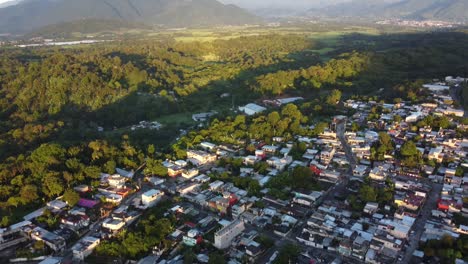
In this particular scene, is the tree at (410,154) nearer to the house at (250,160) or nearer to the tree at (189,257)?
the house at (250,160)

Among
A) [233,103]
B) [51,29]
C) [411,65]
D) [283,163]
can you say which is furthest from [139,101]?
[51,29]

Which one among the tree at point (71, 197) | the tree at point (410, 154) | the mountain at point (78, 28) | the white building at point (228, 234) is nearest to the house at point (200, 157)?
the tree at point (71, 197)

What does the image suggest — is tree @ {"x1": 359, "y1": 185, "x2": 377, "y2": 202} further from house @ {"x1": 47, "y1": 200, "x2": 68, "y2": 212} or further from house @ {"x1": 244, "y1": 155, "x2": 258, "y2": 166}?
house @ {"x1": 47, "y1": 200, "x2": 68, "y2": 212}

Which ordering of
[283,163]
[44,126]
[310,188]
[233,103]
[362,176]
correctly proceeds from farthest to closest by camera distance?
[233,103] < [44,126] < [283,163] < [362,176] < [310,188]

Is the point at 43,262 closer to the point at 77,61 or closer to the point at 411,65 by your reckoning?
the point at 77,61

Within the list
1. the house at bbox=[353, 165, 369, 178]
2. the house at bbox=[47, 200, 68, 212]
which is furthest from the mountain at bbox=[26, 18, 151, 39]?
the house at bbox=[353, 165, 369, 178]

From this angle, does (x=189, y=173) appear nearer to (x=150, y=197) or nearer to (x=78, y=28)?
(x=150, y=197)
